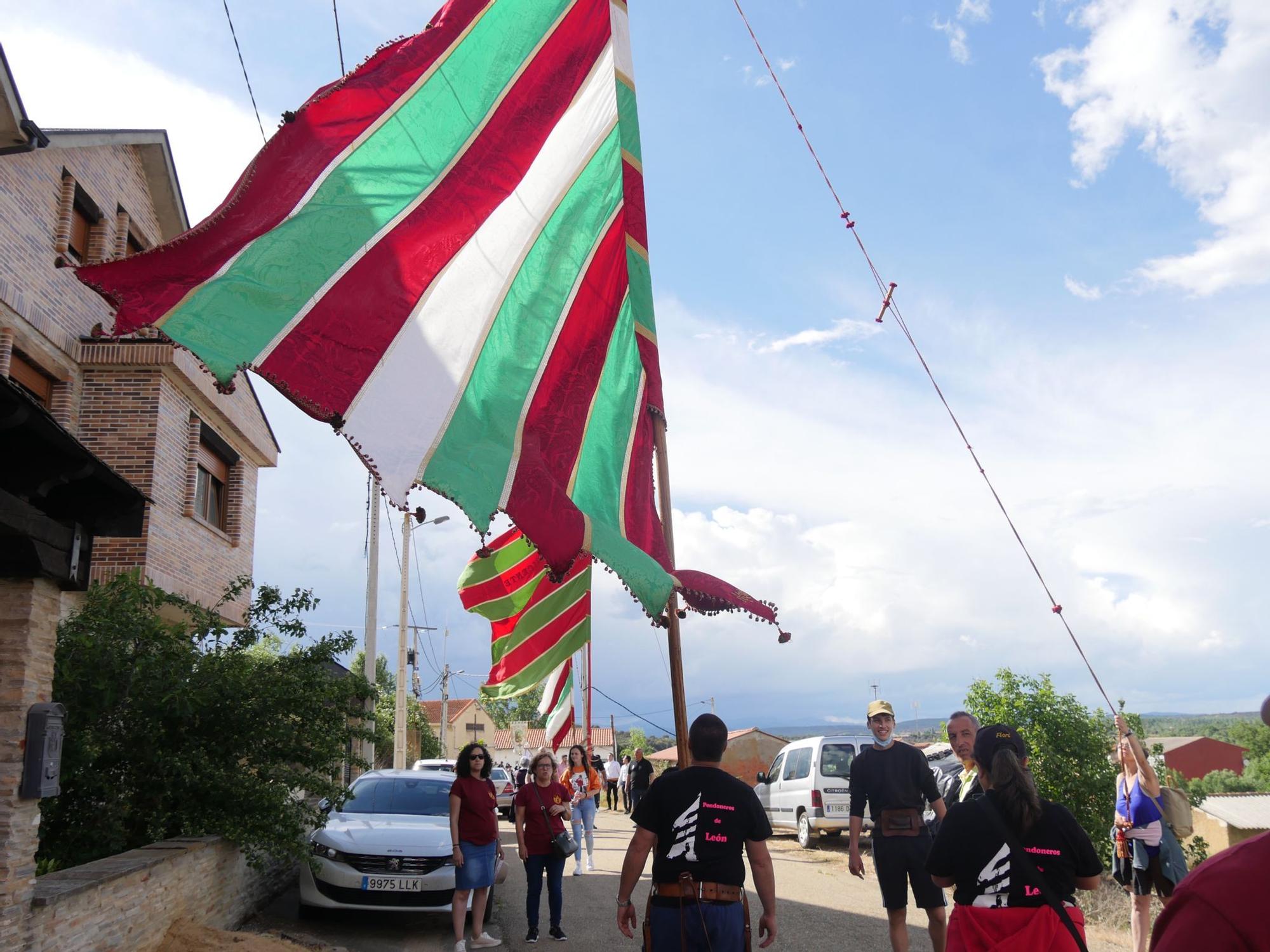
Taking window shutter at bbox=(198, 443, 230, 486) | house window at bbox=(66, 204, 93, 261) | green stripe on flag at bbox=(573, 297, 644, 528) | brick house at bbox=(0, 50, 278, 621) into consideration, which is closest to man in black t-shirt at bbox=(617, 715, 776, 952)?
green stripe on flag at bbox=(573, 297, 644, 528)

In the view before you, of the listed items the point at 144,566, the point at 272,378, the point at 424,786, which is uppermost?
the point at 144,566

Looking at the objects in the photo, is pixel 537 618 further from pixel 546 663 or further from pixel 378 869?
pixel 378 869

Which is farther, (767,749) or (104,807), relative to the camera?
(767,749)

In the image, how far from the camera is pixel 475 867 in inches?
336

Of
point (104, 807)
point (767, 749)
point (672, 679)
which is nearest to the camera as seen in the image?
point (672, 679)

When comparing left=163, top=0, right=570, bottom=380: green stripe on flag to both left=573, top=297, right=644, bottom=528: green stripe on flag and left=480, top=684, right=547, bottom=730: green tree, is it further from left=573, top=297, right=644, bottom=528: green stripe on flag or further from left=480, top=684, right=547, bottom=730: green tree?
left=480, top=684, right=547, bottom=730: green tree

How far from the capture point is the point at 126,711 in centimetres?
858

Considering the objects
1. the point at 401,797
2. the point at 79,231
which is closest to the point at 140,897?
the point at 401,797

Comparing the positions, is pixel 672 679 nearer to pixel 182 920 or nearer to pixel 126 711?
pixel 182 920

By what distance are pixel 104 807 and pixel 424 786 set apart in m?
3.71

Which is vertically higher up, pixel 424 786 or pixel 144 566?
pixel 144 566

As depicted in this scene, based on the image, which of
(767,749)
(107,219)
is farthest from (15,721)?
(767,749)

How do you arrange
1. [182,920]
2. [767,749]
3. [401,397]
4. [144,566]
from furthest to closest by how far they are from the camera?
[767,749] < [144,566] < [182,920] < [401,397]

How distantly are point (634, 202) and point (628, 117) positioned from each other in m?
0.53
